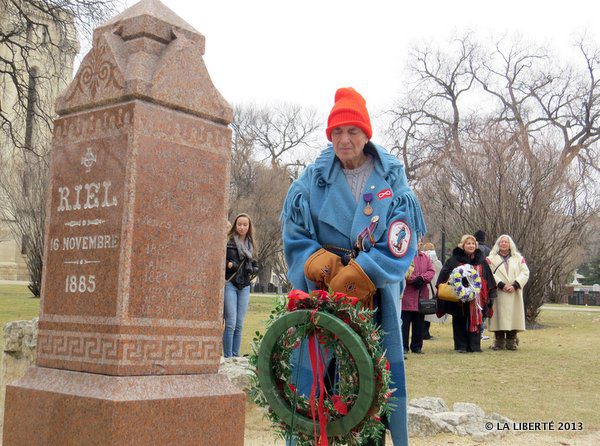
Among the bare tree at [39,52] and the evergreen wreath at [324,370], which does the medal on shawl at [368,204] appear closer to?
the evergreen wreath at [324,370]

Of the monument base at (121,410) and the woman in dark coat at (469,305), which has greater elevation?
the woman in dark coat at (469,305)

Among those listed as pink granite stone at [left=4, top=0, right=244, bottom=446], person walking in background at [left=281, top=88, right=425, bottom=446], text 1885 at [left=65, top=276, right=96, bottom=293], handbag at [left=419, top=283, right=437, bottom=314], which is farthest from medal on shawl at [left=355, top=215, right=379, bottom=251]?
handbag at [left=419, top=283, right=437, bottom=314]

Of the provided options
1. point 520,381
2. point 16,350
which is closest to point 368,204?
point 16,350

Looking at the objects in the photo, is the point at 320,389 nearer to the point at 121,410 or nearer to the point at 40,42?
the point at 121,410

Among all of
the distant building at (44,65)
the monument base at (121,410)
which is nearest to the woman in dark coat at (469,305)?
the distant building at (44,65)

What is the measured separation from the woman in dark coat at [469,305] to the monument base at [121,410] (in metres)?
9.46

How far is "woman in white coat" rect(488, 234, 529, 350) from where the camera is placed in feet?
45.5

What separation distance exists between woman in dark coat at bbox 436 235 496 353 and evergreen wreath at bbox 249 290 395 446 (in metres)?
9.68

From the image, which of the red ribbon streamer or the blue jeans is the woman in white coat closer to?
the blue jeans

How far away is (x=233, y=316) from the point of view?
34.8 feet

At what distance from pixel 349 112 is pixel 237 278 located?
6433 millimetres

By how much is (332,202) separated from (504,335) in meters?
10.4

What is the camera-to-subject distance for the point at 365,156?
16.0ft

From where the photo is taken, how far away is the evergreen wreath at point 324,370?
3900 millimetres
